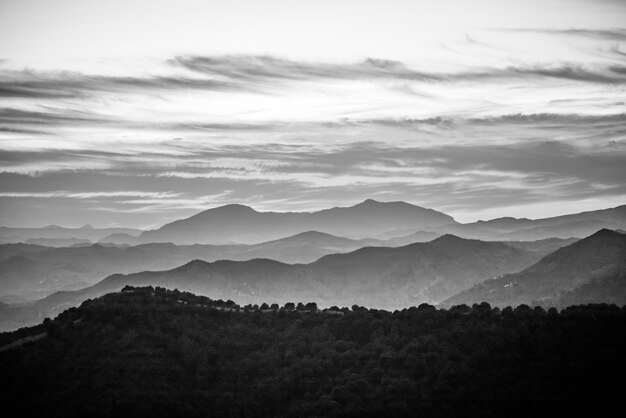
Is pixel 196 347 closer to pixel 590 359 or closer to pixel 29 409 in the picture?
pixel 29 409

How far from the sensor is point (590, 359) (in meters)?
81.9

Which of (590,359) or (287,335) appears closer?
(590,359)

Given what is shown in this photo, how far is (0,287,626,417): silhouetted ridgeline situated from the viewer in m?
79.6

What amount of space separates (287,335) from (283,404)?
19300 mm

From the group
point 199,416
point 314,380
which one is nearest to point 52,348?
point 199,416

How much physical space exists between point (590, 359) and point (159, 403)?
45.7 metres

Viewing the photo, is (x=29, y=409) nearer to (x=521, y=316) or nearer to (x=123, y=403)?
(x=123, y=403)

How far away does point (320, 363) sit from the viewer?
92.9 m

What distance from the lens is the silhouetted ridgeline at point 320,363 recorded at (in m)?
79.6

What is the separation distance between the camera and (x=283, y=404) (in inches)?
3420

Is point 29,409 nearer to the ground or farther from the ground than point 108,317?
nearer to the ground

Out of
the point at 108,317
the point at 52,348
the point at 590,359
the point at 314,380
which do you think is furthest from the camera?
the point at 108,317

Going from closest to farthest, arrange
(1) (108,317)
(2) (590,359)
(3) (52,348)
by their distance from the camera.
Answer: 1. (2) (590,359)
2. (3) (52,348)
3. (1) (108,317)

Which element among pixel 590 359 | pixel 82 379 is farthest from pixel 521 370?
pixel 82 379
